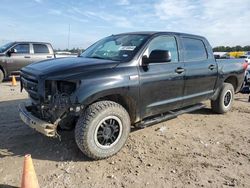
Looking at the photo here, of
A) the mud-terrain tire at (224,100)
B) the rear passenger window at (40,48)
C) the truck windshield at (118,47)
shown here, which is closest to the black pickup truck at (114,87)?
the truck windshield at (118,47)

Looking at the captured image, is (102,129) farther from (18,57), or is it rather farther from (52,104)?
(18,57)

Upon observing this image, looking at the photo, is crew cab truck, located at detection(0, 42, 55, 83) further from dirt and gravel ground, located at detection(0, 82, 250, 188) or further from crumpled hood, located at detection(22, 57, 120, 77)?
crumpled hood, located at detection(22, 57, 120, 77)

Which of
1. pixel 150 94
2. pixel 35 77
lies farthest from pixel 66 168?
pixel 150 94

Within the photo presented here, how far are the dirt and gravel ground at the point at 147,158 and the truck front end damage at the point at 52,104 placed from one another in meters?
0.59

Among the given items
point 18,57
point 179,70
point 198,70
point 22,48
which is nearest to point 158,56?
point 179,70

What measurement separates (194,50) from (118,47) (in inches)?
70.8

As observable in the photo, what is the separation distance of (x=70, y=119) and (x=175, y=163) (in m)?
1.69

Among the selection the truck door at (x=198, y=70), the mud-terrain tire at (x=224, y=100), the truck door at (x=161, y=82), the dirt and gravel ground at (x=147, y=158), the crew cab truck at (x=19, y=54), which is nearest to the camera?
the dirt and gravel ground at (x=147, y=158)

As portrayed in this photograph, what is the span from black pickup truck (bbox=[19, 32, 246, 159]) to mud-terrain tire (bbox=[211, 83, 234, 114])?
1038mm

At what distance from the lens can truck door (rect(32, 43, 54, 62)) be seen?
13656 mm

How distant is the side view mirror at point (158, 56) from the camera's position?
15.3 feet

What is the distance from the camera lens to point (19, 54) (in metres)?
13.2

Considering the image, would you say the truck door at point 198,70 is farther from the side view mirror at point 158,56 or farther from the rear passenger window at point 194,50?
the side view mirror at point 158,56

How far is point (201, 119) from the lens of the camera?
6.75 meters
